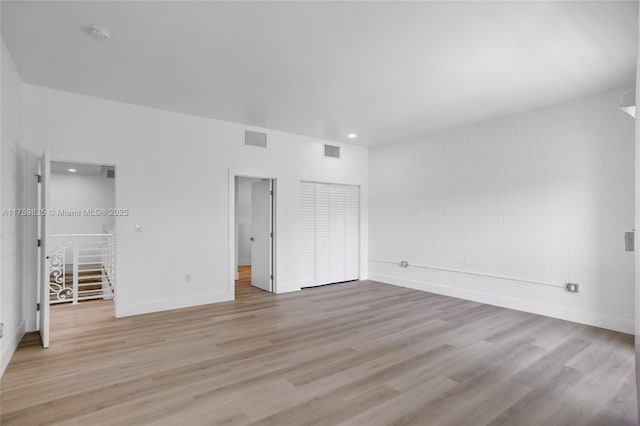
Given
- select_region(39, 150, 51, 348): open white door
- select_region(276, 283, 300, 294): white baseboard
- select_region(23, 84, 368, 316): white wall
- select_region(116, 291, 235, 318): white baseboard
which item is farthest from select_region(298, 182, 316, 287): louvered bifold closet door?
select_region(39, 150, 51, 348): open white door

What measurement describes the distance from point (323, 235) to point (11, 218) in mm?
4621

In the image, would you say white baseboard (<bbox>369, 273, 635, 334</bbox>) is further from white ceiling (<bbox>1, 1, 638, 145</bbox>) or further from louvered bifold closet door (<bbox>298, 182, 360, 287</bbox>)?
white ceiling (<bbox>1, 1, 638, 145</bbox>)

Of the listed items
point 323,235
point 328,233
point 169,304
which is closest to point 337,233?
point 328,233

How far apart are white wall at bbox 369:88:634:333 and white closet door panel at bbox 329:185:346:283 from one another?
1.09 meters

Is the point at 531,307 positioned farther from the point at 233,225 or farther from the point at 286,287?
the point at 233,225

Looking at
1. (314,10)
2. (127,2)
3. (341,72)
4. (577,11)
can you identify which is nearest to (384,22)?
(314,10)

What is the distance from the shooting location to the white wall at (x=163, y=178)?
164 inches

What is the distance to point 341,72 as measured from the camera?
11.7ft

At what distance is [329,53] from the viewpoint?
3141 millimetres

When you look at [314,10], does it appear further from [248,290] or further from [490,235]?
[248,290]

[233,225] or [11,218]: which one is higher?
[11,218]

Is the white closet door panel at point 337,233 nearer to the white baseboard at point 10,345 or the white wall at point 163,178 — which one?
the white wall at point 163,178

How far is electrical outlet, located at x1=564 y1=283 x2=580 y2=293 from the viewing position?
14.0ft

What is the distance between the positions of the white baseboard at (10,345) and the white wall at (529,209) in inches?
224
